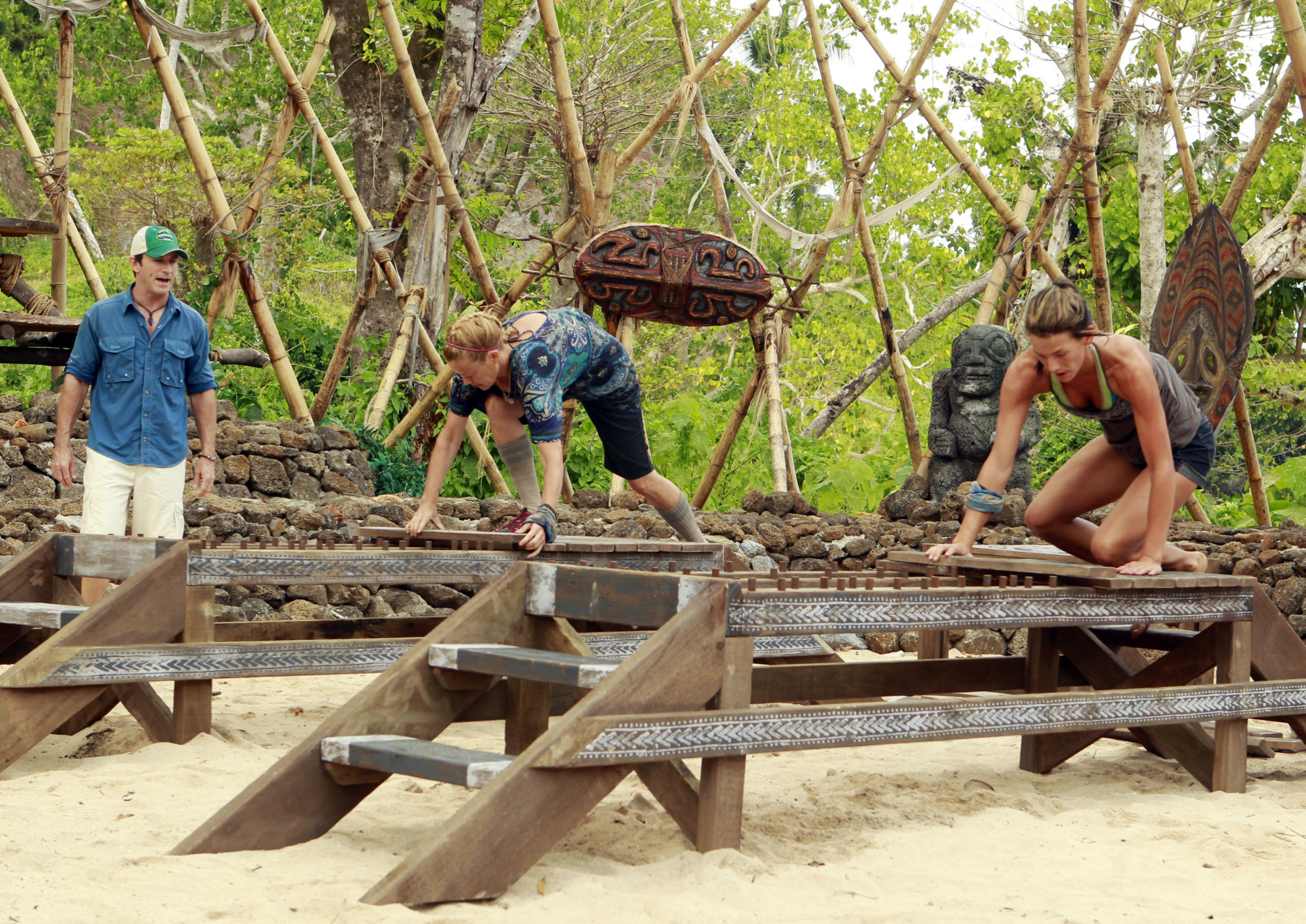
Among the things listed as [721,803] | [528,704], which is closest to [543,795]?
[721,803]

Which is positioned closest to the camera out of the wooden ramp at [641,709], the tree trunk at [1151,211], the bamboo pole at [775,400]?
the wooden ramp at [641,709]

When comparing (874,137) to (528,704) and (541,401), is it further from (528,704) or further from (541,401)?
(528,704)

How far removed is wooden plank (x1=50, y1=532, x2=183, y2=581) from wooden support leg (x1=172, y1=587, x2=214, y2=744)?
218mm

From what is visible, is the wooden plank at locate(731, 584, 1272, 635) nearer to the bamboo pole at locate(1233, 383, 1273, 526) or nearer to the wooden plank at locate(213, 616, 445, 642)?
the wooden plank at locate(213, 616, 445, 642)

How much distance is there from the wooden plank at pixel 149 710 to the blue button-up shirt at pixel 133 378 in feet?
3.71

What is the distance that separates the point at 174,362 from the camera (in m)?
5.02

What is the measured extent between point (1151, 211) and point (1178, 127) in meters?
4.72

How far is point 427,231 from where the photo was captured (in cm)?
995

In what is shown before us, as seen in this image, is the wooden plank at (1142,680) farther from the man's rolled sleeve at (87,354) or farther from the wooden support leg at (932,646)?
the man's rolled sleeve at (87,354)

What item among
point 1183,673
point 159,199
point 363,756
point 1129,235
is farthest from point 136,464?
point 1129,235


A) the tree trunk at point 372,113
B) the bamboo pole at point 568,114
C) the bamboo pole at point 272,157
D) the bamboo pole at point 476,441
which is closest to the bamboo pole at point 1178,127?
the bamboo pole at point 568,114

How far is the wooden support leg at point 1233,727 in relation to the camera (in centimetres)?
424

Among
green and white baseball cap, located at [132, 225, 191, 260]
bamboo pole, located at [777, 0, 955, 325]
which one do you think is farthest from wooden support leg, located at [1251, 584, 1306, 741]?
bamboo pole, located at [777, 0, 955, 325]

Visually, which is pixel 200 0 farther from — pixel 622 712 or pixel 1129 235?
pixel 622 712
